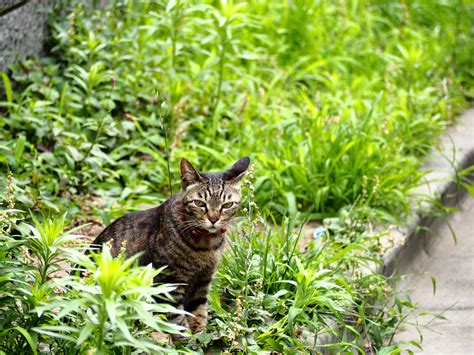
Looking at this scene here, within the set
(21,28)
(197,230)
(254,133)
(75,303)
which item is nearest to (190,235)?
(197,230)

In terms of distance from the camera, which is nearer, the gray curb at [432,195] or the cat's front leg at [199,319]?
the cat's front leg at [199,319]

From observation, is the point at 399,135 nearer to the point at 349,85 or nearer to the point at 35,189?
the point at 349,85

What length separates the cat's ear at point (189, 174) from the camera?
4410 millimetres

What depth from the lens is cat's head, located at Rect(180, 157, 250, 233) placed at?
4336mm

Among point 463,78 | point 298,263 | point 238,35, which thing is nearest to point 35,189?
point 298,263

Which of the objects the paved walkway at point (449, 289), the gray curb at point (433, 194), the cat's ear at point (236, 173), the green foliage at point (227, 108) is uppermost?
the cat's ear at point (236, 173)

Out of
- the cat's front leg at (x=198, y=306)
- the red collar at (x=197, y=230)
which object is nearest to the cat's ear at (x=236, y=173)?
the red collar at (x=197, y=230)

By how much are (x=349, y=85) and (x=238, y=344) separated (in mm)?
4040

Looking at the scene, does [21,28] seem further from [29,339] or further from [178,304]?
[29,339]

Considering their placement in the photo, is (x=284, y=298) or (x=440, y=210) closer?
(x=284, y=298)

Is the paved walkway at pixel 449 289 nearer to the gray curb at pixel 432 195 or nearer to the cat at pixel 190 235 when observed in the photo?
the gray curb at pixel 432 195

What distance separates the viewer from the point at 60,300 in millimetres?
3484

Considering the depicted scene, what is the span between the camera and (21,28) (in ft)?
20.3

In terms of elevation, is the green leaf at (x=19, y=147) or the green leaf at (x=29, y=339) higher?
the green leaf at (x=29, y=339)
